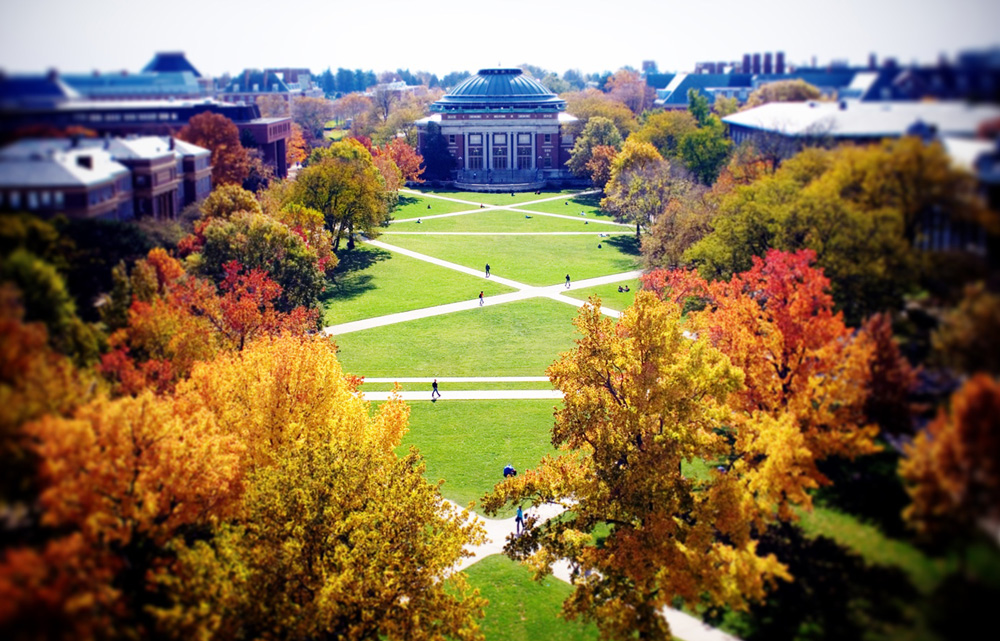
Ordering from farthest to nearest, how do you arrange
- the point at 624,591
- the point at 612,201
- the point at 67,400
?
the point at 612,201
the point at 624,591
the point at 67,400

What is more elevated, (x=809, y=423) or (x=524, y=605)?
(x=809, y=423)

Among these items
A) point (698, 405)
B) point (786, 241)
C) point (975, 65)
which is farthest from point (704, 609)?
point (975, 65)

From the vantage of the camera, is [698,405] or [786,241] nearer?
[698,405]

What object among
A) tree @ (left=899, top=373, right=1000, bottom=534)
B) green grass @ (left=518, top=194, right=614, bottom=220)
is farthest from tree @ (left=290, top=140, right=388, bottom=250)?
tree @ (left=899, top=373, right=1000, bottom=534)

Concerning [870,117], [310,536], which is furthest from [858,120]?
[310,536]

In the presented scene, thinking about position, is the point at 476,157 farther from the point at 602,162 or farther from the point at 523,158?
the point at 602,162

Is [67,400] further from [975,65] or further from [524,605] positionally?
[524,605]

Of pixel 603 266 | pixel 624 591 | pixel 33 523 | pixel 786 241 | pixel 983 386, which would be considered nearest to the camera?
pixel 983 386
